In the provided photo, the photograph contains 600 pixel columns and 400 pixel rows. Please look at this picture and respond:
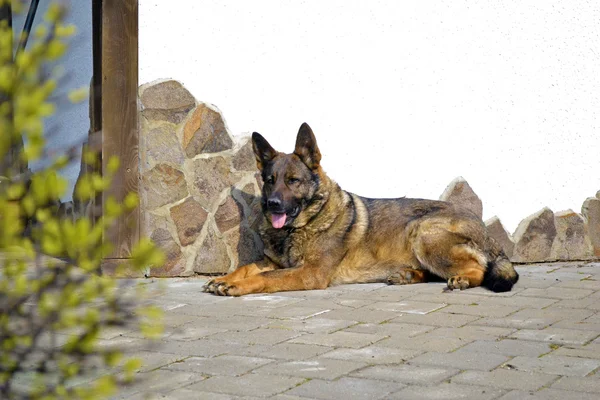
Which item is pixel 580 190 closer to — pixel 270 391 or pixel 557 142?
pixel 557 142

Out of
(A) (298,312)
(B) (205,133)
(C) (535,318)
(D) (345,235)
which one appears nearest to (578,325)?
(C) (535,318)

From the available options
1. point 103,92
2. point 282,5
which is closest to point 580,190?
point 282,5

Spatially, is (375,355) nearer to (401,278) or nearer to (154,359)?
(154,359)

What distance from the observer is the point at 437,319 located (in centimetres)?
524

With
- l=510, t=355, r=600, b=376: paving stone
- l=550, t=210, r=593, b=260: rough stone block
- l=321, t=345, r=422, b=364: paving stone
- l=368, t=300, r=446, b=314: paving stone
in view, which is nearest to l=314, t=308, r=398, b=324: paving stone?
l=368, t=300, r=446, b=314: paving stone

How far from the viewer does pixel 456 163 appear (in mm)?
7418

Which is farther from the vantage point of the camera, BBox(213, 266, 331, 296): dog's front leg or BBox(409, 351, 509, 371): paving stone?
BBox(213, 266, 331, 296): dog's front leg

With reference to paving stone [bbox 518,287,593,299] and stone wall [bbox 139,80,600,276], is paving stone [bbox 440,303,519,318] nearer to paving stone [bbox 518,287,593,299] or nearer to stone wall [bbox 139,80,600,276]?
paving stone [bbox 518,287,593,299]

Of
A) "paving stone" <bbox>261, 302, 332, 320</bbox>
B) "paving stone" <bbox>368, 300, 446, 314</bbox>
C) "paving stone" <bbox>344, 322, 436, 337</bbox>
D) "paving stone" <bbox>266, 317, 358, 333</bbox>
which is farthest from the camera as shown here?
"paving stone" <bbox>368, 300, 446, 314</bbox>

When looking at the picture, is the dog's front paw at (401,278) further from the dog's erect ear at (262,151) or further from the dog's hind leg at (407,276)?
the dog's erect ear at (262,151)

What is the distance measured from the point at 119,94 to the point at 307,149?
1457 mm

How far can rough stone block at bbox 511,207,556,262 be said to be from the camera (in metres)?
7.49

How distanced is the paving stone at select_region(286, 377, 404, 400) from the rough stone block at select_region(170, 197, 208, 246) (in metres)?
3.15

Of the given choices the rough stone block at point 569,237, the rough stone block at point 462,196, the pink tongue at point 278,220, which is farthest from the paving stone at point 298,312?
the rough stone block at point 569,237
